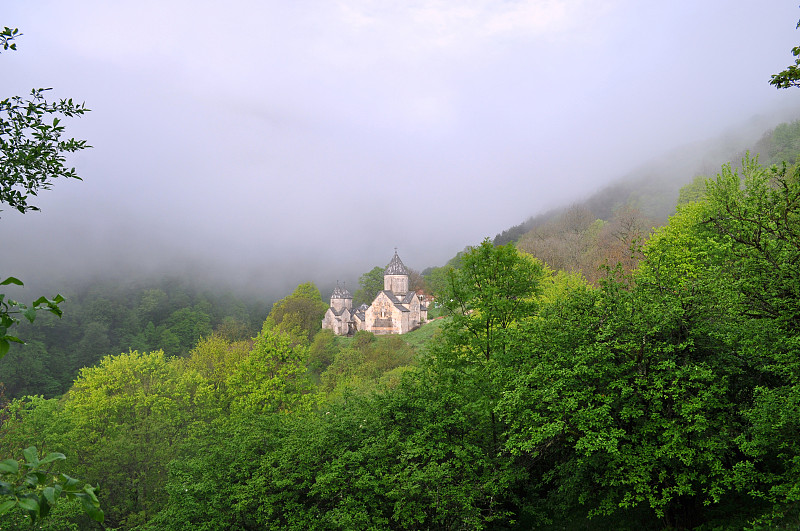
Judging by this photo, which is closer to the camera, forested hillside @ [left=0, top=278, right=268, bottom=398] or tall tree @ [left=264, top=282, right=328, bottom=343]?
forested hillside @ [left=0, top=278, right=268, bottom=398]

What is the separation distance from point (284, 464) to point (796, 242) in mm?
15838

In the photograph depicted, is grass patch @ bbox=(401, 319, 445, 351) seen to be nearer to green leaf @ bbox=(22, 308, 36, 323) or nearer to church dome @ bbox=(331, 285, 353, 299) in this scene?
church dome @ bbox=(331, 285, 353, 299)

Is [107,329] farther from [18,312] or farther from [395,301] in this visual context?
[18,312]

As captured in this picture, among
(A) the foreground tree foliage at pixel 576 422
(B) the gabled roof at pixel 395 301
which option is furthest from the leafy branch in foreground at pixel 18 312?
(B) the gabled roof at pixel 395 301

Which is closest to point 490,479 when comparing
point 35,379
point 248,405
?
point 248,405

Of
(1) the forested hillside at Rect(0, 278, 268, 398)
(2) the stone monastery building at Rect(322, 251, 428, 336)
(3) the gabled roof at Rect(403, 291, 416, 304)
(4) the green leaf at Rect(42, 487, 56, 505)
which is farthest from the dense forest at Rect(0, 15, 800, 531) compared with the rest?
(3) the gabled roof at Rect(403, 291, 416, 304)

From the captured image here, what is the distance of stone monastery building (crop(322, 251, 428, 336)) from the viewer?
3236 inches

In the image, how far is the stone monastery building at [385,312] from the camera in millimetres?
82188

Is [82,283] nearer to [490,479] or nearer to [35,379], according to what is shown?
[35,379]

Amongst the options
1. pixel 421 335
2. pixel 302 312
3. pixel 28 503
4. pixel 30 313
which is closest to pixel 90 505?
pixel 28 503

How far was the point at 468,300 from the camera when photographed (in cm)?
2091

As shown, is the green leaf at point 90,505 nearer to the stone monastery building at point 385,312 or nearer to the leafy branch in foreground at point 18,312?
the leafy branch in foreground at point 18,312

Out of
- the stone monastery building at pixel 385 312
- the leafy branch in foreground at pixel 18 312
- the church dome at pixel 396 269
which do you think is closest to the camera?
the leafy branch in foreground at pixel 18 312

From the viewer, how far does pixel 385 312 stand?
83438mm
